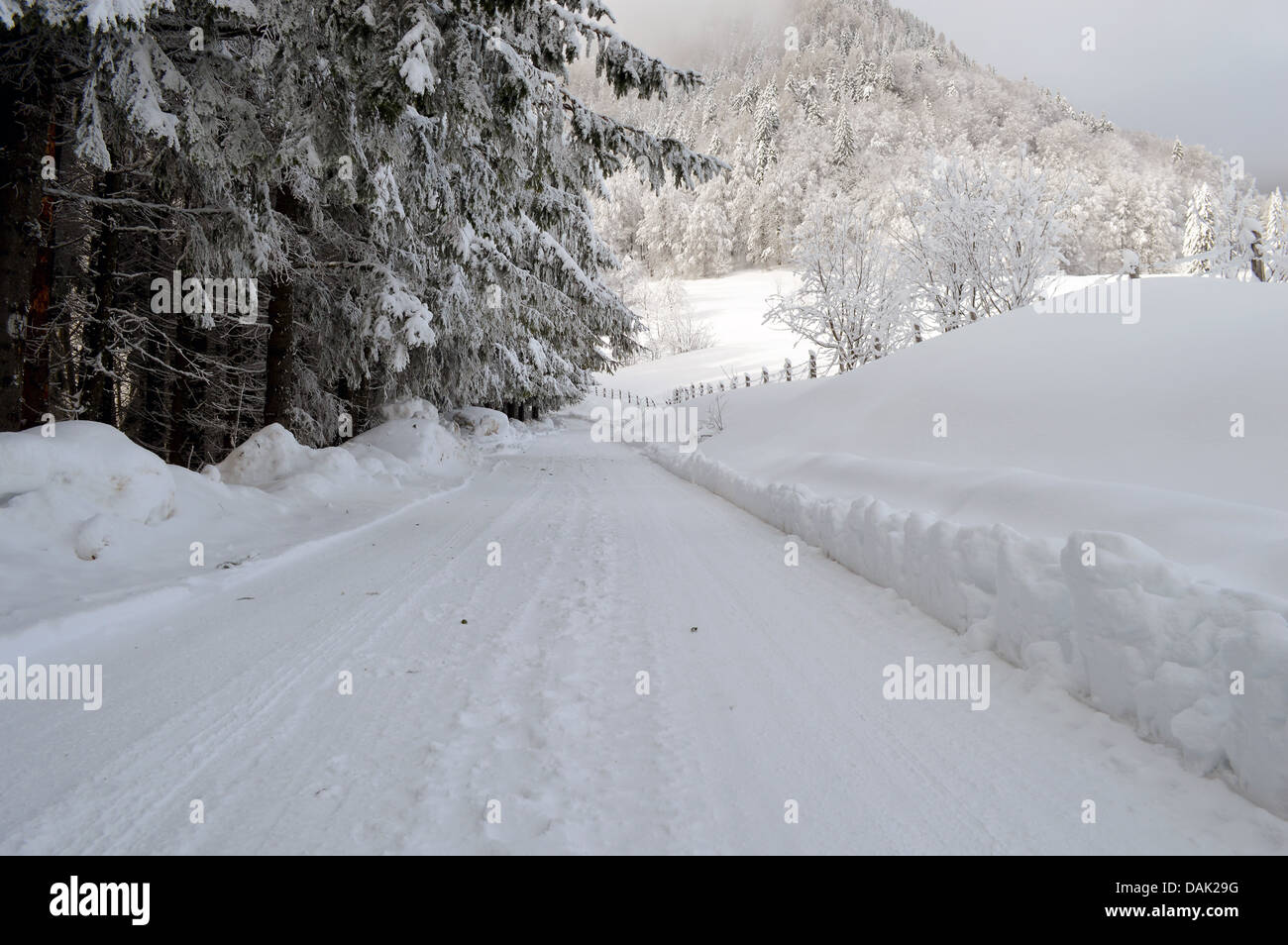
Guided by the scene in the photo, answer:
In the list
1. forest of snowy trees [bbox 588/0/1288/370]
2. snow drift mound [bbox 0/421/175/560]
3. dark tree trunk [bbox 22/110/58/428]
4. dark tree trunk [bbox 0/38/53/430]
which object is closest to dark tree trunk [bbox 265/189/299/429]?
dark tree trunk [bbox 22/110/58/428]

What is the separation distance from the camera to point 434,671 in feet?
10.6

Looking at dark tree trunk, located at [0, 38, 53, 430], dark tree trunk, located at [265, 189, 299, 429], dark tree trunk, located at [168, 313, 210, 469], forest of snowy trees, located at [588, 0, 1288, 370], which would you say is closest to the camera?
dark tree trunk, located at [0, 38, 53, 430]

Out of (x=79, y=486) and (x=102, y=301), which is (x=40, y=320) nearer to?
(x=102, y=301)

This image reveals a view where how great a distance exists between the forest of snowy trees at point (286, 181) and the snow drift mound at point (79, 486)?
1270 millimetres

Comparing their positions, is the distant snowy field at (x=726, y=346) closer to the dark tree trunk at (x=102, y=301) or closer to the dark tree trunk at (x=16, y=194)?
the dark tree trunk at (x=102, y=301)

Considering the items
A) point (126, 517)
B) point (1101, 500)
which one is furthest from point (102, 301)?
point (1101, 500)

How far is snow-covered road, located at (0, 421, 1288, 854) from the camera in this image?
2.02 m

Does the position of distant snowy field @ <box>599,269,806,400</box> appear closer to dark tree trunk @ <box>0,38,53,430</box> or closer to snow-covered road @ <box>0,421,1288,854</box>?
dark tree trunk @ <box>0,38,53,430</box>

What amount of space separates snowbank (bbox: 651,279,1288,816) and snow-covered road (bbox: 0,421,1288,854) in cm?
21

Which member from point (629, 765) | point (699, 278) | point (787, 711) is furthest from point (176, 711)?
point (699, 278)

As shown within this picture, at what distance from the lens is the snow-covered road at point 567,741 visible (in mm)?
2021
